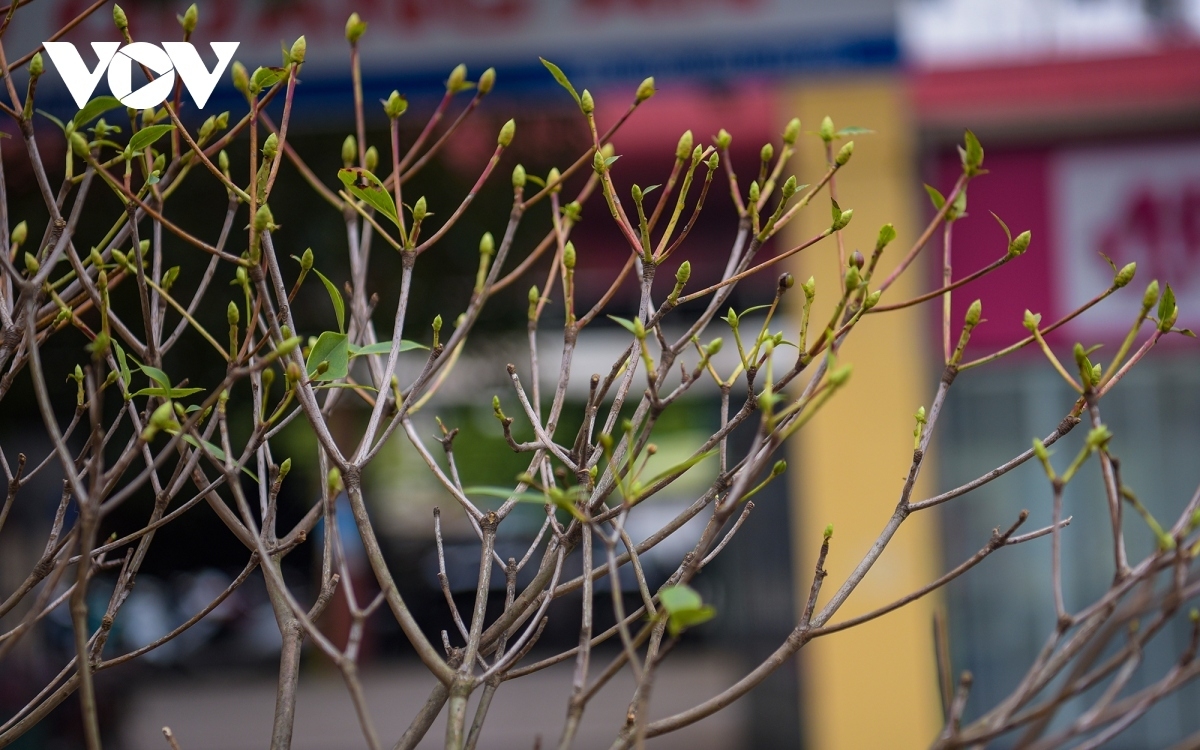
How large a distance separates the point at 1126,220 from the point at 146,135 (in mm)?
4788

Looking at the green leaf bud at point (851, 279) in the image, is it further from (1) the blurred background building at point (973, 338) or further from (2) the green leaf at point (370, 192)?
(1) the blurred background building at point (973, 338)

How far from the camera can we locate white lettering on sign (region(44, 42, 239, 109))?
1.04 m

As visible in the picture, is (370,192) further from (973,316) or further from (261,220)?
(973,316)

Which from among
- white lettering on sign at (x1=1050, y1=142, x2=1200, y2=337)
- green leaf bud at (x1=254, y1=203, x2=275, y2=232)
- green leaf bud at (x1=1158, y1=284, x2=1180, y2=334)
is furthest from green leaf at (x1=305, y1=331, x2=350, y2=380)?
white lettering on sign at (x1=1050, y1=142, x2=1200, y2=337)

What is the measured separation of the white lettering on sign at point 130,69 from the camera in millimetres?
1044

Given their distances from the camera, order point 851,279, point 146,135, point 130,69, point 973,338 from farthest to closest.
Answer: point 973,338 → point 130,69 → point 146,135 → point 851,279

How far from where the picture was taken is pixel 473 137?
11.5ft

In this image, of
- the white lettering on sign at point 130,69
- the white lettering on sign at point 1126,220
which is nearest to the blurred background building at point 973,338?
the white lettering on sign at point 1126,220

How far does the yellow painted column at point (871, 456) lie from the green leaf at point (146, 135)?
12.5 ft

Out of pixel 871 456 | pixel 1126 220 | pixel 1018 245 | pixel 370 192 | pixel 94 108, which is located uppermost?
pixel 1126 220

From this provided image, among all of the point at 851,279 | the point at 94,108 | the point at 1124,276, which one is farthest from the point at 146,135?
the point at 1124,276

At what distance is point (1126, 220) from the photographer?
188 inches

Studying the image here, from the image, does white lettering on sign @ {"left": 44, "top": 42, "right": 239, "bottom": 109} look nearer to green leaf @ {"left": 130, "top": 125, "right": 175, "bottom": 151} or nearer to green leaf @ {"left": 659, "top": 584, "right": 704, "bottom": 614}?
green leaf @ {"left": 130, "top": 125, "right": 175, "bottom": 151}

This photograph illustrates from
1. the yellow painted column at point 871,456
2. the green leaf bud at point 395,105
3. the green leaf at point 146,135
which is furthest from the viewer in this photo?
the yellow painted column at point 871,456
